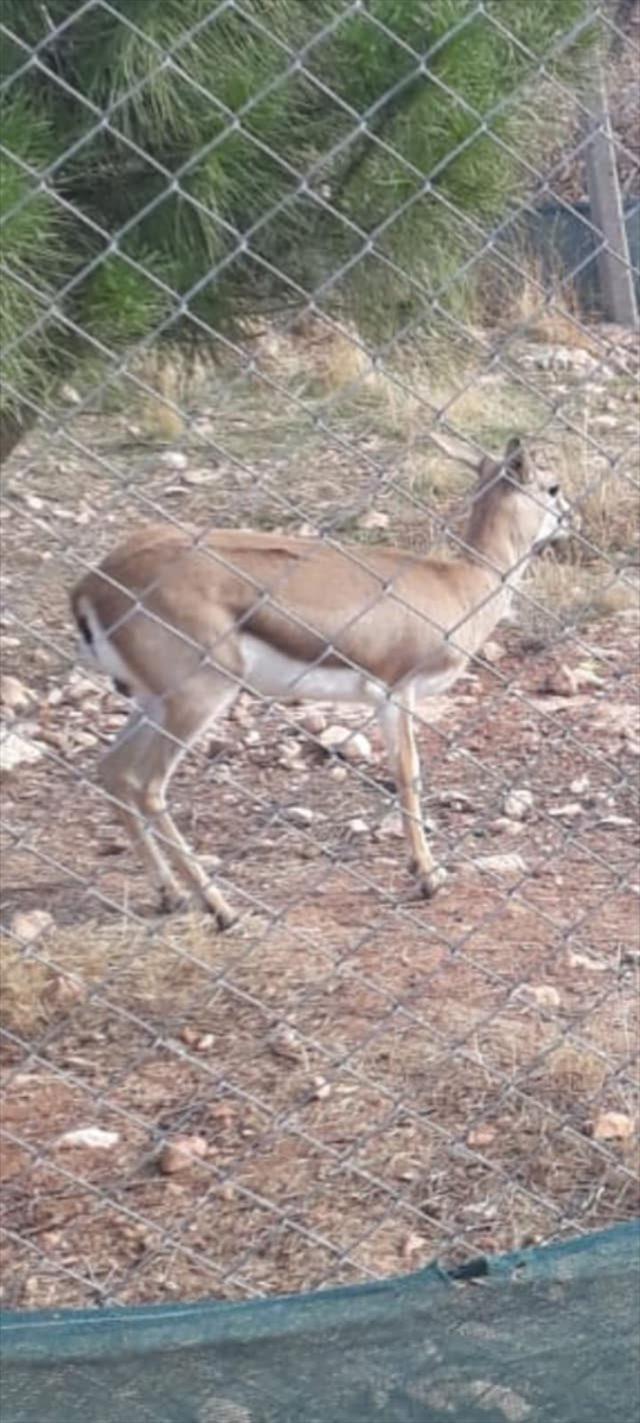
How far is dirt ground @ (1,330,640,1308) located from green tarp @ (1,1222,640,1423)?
18.7 inches

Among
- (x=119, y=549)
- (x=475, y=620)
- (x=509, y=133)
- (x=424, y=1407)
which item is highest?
(x=509, y=133)

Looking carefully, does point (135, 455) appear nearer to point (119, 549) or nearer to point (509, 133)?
point (119, 549)

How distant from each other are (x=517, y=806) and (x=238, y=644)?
28.7 inches

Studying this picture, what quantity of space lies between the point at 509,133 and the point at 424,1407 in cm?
260

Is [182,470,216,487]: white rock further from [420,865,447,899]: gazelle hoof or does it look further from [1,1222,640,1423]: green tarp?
[1,1222,640,1423]: green tarp

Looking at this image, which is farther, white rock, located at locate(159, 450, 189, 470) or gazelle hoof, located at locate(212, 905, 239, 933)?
white rock, located at locate(159, 450, 189, 470)

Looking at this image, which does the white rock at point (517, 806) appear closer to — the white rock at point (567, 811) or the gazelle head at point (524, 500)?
the white rock at point (567, 811)

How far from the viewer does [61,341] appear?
443 centimetres

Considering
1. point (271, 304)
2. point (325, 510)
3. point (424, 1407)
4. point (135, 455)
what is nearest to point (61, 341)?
point (271, 304)

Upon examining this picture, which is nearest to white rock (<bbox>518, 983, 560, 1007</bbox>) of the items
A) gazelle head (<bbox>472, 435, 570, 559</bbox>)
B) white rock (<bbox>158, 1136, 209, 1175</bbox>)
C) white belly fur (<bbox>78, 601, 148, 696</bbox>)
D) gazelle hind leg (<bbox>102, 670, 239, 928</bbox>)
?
white rock (<bbox>158, 1136, 209, 1175</bbox>)

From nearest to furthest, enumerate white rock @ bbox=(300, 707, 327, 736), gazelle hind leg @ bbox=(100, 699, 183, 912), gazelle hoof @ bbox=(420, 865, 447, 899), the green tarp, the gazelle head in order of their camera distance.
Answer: the green tarp < gazelle hoof @ bbox=(420, 865, 447, 899) < gazelle hind leg @ bbox=(100, 699, 183, 912) < the gazelle head < white rock @ bbox=(300, 707, 327, 736)

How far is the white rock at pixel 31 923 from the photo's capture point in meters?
4.55

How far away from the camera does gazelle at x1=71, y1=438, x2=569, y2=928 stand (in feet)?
16.7

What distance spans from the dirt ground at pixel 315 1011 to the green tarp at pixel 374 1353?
0.47 m
